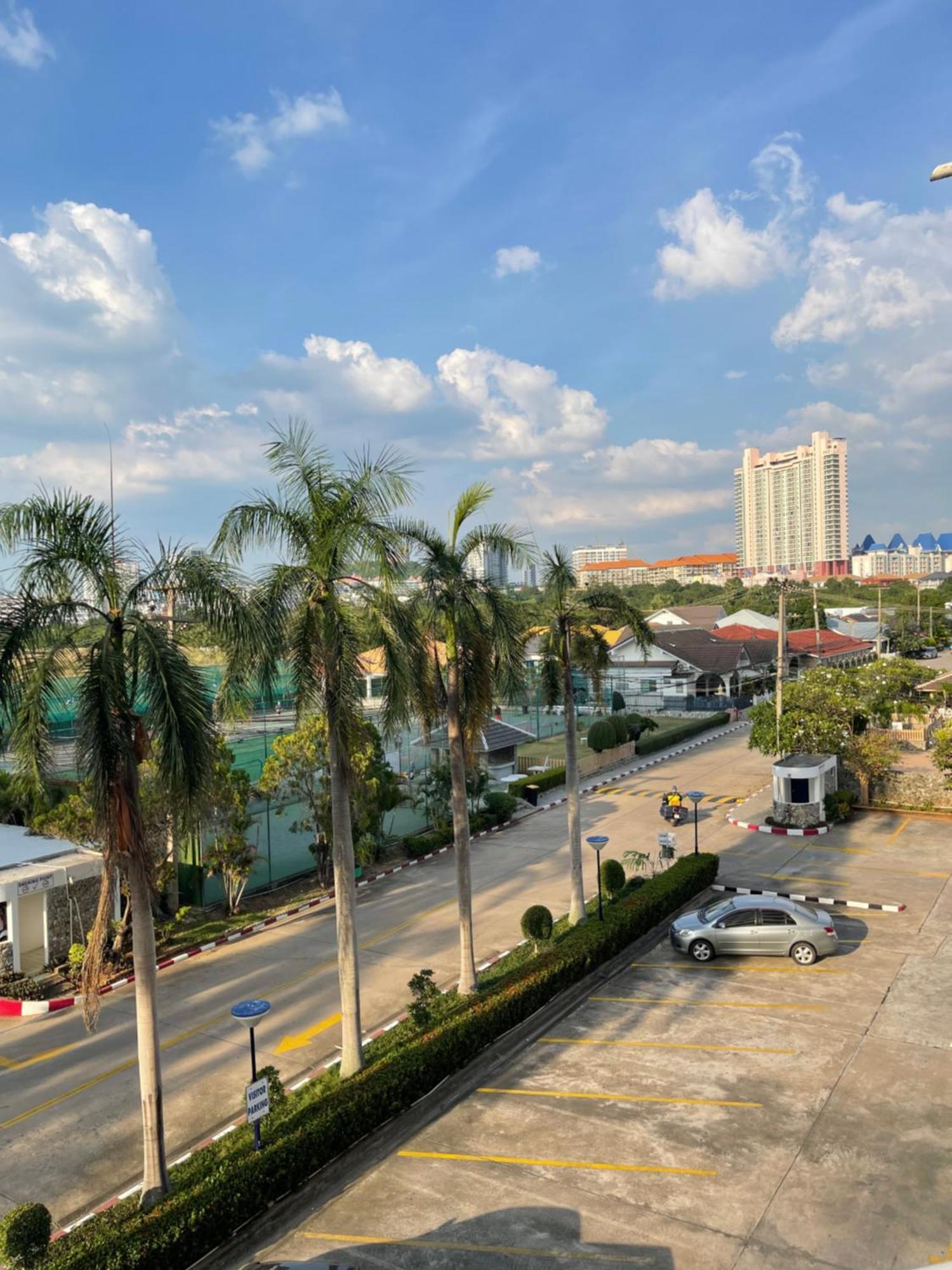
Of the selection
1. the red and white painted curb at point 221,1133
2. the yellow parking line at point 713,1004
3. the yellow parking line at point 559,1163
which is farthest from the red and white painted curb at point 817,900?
the yellow parking line at point 559,1163

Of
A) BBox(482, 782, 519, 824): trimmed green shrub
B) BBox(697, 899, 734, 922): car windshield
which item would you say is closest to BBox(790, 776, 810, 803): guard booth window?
BBox(482, 782, 519, 824): trimmed green shrub

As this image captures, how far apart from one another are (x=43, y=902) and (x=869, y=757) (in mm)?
25057

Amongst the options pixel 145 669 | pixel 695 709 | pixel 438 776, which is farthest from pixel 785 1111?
pixel 695 709

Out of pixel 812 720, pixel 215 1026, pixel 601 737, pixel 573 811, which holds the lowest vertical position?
pixel 215 1026

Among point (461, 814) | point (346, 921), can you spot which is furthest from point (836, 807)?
point (346, 921)

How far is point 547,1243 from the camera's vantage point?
884 centimetres

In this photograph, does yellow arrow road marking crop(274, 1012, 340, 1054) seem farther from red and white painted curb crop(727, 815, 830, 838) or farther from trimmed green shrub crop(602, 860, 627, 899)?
red and white painted curb crop(727, 815, 830, 838)

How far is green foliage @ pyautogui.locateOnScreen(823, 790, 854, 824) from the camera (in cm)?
2770

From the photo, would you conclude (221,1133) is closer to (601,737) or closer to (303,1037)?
(303,1037)

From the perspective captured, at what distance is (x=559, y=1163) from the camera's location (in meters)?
10.3

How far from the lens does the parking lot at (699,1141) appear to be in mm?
8828

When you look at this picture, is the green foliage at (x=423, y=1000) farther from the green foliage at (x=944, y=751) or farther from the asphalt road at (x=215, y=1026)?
the green foliage at (x=944, y=751)

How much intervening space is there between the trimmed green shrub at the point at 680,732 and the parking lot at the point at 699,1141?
2647 cm

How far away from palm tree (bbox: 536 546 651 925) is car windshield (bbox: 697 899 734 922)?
251 cm
